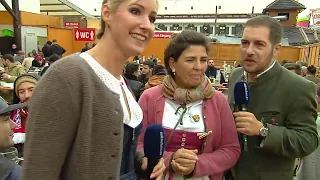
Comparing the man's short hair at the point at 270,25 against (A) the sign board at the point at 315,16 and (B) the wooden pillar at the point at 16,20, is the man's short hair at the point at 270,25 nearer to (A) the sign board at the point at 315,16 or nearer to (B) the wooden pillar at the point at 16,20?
(B) the wooden pillar at the point at 16,20

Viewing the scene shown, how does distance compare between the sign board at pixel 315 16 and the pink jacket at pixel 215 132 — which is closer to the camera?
the pink jacket at pixel 215 132

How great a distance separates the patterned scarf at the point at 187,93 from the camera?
1.91 metres

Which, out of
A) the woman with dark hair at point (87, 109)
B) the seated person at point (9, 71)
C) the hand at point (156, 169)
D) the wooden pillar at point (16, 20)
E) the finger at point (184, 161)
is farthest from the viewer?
the wooden pillar at point (16, 20)

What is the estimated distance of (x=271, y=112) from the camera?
1.99 meters

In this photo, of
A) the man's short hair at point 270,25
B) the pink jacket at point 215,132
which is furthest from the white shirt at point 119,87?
the man's short hair at point 270,25

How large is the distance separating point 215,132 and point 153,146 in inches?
21.1

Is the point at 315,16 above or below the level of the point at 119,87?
above

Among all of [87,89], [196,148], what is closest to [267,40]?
[196,148]

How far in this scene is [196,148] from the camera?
6.22ft

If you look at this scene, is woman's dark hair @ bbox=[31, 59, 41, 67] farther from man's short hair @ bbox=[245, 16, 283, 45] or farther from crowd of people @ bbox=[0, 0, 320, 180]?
man's short hair @ bbox=[245, 16, 283, 45]

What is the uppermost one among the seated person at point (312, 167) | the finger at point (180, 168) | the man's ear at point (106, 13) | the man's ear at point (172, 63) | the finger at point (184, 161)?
the man's ear at point (106, 13)

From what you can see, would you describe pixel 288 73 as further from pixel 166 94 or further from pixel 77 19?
pixel 77 19

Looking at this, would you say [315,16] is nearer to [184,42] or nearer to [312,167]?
[312,167]

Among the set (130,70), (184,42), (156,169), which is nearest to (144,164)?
(156,169)
